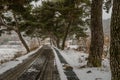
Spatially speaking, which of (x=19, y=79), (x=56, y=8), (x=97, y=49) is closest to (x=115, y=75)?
(x=19, y=79)

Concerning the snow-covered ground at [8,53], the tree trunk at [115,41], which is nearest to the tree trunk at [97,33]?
the tree trunk at [115,41]

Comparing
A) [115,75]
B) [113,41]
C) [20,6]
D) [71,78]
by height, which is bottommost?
[71,78]

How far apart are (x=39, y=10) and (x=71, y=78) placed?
32419mm

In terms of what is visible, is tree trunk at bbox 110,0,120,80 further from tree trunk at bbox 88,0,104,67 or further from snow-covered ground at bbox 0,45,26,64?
snow-covered ground at bbox 0,45,26,64

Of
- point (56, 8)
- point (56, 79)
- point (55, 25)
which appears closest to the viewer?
point (56, 79)

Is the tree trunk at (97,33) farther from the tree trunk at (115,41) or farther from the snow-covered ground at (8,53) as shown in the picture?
the snow-covered ground at (8,53)

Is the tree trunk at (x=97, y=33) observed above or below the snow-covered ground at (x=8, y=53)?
above

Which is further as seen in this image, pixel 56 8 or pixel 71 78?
pixel 56 8

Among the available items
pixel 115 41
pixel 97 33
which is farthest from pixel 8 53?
pixel 115 41

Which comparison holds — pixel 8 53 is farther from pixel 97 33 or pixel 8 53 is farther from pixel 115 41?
pixel 115 41

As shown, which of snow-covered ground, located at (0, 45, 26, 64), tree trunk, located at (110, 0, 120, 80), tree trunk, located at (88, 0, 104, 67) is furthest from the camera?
snow-covered ground, located at (0, 45, 26, 64)

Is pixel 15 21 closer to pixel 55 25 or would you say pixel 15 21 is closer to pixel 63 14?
pixel 63 14

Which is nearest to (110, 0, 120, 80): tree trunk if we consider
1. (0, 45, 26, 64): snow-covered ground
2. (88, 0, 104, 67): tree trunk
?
(88, 0, 104, 67): tree trunk

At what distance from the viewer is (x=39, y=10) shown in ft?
142
